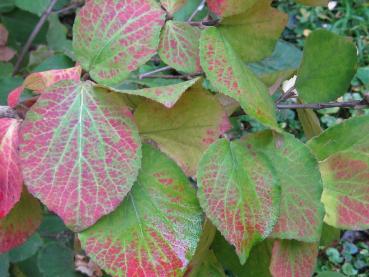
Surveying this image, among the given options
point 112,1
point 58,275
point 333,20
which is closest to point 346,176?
point 112,1

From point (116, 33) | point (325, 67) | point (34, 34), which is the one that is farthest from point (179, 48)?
point (34, 34)

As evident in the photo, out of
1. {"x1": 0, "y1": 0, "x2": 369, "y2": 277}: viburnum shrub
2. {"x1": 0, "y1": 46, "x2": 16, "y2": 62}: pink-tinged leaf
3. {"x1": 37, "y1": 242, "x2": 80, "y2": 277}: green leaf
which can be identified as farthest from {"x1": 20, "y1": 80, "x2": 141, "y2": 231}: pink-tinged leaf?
{"x1": 0, "y1": 46, "x2": 16, "y2": 62}: pink-tinged leaf

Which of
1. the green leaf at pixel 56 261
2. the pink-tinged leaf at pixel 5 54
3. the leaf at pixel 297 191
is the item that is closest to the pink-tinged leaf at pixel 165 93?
the leaf at pixel 297 191

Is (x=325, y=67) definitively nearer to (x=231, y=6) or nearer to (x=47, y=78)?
(x=231, y=6)

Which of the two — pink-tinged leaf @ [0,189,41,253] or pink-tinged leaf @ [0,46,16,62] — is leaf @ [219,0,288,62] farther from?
pink-tinged leaf @ [0,46,16,62]

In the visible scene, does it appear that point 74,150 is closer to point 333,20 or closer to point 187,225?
point 187,225
